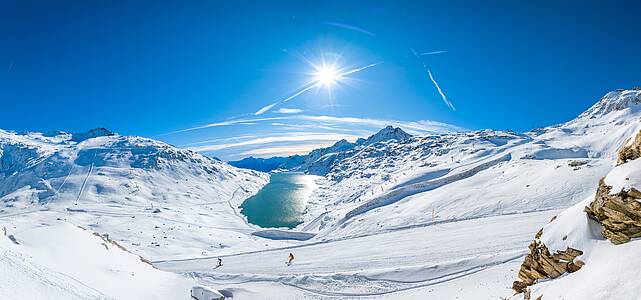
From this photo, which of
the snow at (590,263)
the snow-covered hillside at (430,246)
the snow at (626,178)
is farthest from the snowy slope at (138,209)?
the snow at (626,178)

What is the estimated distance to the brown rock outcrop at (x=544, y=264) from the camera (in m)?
15.4

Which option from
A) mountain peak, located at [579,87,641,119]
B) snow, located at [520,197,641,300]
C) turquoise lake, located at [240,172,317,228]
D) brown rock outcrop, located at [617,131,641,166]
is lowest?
snow, located at [520,197,641,300]

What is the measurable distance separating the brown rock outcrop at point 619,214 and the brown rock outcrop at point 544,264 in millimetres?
1614

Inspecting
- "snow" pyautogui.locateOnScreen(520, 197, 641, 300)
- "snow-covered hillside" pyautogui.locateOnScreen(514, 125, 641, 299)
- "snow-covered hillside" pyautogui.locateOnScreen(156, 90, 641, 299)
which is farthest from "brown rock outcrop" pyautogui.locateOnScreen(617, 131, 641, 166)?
"snow-covered hillside" pyautogui.locateOnScreen(156, 90, 641, 299)

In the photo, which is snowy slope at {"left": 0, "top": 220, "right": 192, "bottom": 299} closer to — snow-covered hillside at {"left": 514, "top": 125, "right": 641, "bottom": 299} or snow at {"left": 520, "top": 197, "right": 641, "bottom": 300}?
snow at {"left": 520, "top": 197, "right": 641, "bottom": 300}

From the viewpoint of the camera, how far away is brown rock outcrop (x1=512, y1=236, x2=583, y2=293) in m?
15.4

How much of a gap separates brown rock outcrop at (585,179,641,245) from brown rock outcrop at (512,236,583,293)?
1614 mm

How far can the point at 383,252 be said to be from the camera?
36750 mm

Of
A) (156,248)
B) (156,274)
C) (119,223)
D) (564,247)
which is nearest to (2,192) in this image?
(119,223)

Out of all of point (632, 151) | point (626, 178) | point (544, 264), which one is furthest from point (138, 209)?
point (626, 178)

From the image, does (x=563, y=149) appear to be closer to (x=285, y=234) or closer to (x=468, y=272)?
(x=285, y=234)

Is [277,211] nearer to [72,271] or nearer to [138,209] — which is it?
[138,209]

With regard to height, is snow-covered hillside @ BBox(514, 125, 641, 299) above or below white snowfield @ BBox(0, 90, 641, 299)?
below

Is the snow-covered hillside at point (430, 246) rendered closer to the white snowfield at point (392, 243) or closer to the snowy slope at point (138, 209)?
the white snowfield at point (392, 243)
